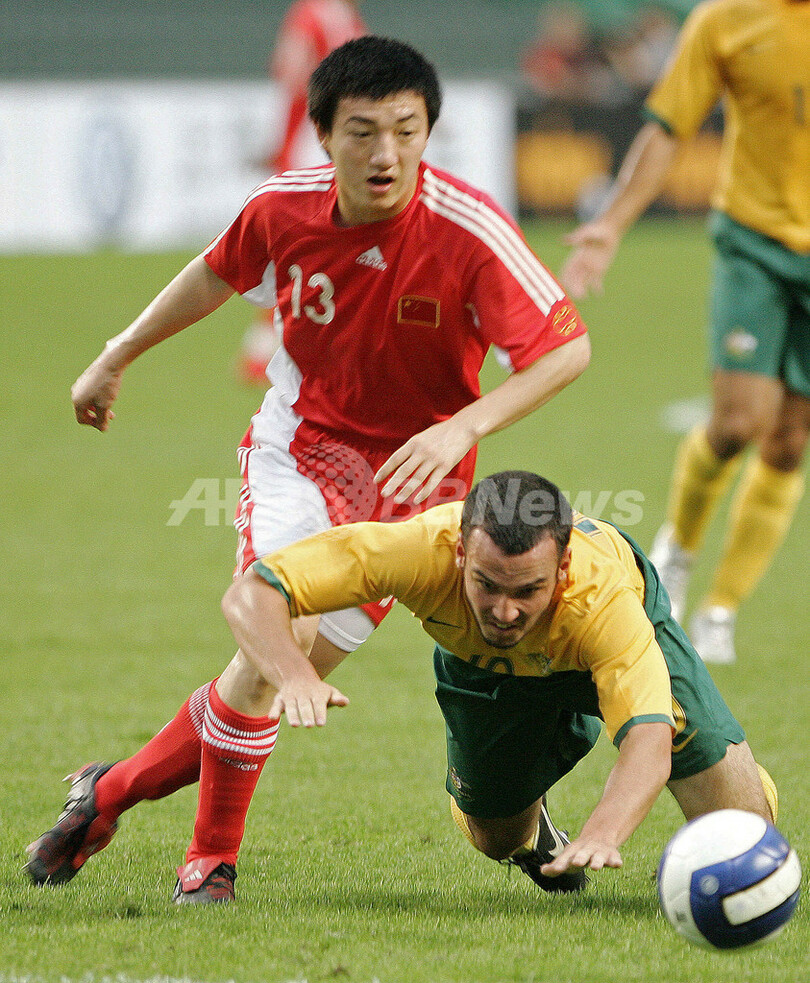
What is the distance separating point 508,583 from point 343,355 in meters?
0.98

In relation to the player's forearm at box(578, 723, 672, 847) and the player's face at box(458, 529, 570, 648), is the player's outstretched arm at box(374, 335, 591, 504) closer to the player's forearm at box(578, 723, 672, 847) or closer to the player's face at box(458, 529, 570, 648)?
the player's face at box(458, 529, 570, 648)

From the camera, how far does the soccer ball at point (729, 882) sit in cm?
312

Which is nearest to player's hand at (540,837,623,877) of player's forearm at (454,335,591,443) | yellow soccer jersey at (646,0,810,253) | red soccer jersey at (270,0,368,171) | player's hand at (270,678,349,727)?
player's hand at (270,678,349,727)

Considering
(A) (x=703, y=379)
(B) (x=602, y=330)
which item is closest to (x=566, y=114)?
(B) (x=602, y=330)

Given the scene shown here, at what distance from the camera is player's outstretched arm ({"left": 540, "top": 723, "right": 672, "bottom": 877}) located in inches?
117

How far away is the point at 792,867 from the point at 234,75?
63.8 ft

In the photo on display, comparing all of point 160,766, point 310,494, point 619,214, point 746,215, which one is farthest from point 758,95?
point 160,766

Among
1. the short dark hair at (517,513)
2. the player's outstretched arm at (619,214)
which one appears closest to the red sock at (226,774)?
the short dark hair at (517,513)

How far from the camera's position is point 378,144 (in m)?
3.61

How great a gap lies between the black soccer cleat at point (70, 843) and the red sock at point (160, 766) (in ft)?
0.13

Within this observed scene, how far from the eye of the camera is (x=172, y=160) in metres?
17.5

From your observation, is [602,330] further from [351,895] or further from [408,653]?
[351,895]

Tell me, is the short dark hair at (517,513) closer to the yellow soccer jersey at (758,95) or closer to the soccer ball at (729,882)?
the soccer ball at (729,882)

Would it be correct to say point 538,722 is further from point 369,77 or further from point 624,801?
point 369,77
